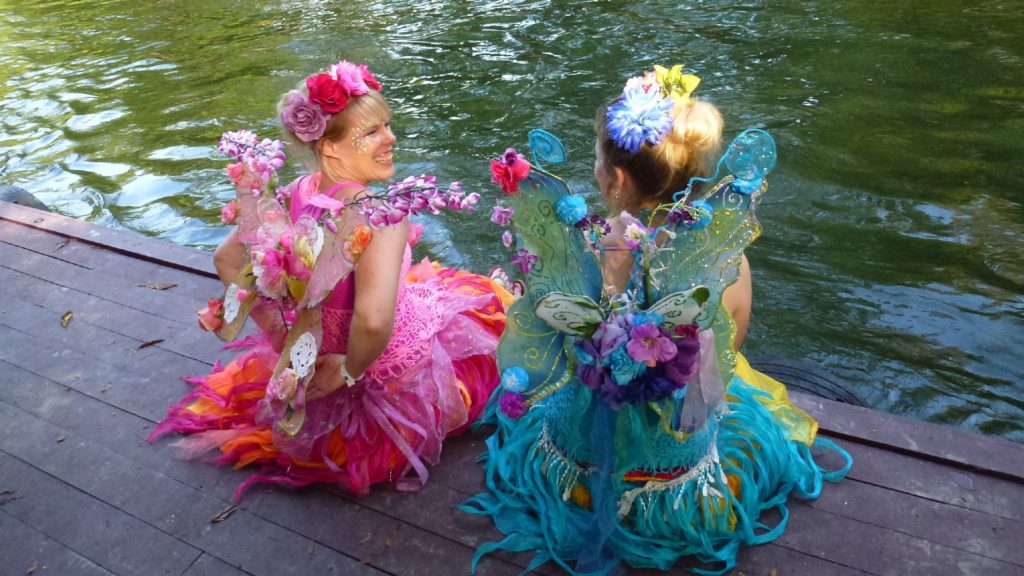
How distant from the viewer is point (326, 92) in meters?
2.22

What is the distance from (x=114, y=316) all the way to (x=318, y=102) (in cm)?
177

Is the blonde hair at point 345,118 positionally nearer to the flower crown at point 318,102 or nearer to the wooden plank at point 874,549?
the flower crown at point 318,102

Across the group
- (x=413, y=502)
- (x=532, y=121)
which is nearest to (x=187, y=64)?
(x=532, y=121)

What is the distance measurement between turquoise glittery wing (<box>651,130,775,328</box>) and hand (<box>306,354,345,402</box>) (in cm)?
102

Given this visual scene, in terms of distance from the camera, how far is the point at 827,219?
15.3 feet

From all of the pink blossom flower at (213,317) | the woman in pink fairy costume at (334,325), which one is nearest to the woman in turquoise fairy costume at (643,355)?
the woman in pink fairy costume at (334,325)

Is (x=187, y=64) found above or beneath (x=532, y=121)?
beneath

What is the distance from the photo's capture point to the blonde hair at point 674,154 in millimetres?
1820

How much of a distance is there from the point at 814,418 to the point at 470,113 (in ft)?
15.1

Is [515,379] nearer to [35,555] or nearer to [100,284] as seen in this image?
[35,555]

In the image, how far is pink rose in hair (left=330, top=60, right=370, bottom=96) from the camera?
2.26m

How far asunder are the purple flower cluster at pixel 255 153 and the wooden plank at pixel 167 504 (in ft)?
3.26

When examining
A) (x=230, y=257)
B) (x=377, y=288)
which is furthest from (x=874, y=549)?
(x=230, y=257)

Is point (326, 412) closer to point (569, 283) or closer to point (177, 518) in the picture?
point (177, 518)
